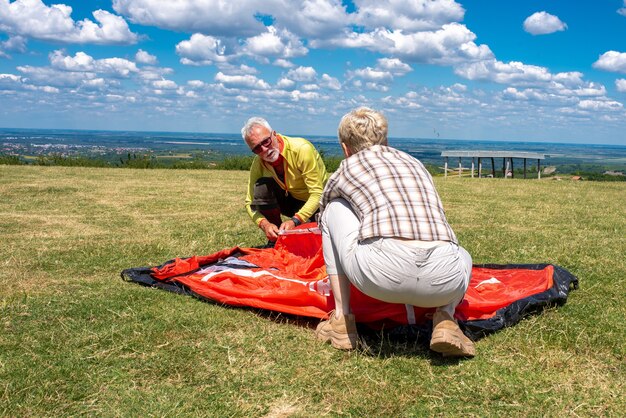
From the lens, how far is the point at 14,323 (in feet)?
12.6

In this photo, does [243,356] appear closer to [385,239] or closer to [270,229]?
[385,239]

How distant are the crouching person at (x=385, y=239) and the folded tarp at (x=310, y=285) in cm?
27

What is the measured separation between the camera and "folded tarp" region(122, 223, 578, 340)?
373 cm

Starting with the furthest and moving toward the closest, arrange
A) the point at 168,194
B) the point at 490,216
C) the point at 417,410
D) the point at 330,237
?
the point at 168,194 → the point at 490,216 → the point at 330,237 → the point at 417,410

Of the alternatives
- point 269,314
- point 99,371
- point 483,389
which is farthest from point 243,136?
point 483,389

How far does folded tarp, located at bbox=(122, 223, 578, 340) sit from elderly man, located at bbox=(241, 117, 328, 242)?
260 millimetres

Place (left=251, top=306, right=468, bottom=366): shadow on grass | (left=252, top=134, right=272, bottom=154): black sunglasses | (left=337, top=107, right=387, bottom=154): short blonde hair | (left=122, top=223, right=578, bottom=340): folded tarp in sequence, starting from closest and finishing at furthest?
(left=251, top=306, right=468, bottom=366): shadow on grass, (left=337, top=107, right=387, bottom=154): short blonde hair, (left=122, top=223, right=578, bottom=340): folded tarp, (left=252, top=134, right=272, bottom=154): black sunglasses

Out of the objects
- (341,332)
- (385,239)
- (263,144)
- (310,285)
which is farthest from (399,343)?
(263,144)

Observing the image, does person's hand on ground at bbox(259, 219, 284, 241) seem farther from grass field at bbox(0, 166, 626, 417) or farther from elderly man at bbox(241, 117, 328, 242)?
grass field at bbox(0, 166, 626, 417)

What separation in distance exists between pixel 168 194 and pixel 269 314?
808 centimetres

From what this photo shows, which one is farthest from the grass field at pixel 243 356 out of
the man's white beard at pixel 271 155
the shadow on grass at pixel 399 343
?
the man's white beard at pixel 271 155

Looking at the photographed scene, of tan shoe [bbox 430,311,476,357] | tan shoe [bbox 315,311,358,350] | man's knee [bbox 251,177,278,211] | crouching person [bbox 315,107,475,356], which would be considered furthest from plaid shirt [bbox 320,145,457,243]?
man's knee [bbox 251,177,278,211]

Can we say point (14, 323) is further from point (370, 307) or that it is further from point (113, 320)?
point (370, 307)

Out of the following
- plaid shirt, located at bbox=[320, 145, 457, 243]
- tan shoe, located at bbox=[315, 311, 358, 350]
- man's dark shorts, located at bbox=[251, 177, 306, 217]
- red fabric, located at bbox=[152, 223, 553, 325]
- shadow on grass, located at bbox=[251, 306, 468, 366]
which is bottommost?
shadow on grass, located at bbox=[251, 306, 468, 366]
